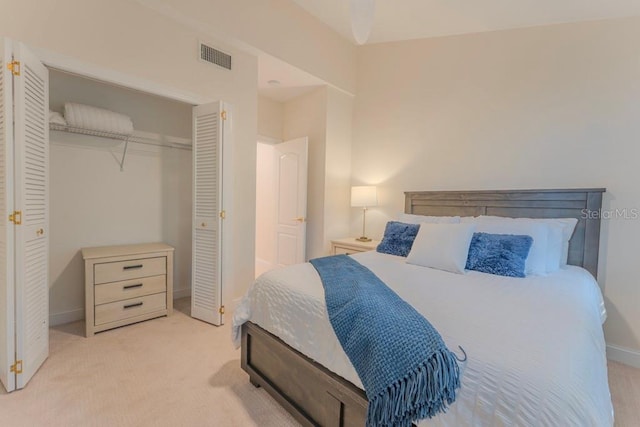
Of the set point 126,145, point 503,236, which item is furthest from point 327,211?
point 126,145

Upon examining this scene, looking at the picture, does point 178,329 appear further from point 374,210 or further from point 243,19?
point 243,19

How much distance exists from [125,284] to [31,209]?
3.45ft

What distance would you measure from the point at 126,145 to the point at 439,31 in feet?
11.4

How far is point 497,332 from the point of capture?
1.13 metres

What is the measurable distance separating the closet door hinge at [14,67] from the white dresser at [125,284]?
141cm

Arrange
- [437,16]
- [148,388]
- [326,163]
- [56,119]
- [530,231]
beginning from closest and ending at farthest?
[148,388], [530,231], [56,119], [437,16], [326,163]

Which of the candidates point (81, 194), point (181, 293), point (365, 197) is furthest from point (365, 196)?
point (81, 194)

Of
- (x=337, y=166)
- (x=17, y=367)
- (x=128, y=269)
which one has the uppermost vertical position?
(x=337, y=166)

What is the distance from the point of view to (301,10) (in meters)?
3.32

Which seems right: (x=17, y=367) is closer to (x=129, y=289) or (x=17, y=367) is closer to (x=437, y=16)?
(x=129, y=289)

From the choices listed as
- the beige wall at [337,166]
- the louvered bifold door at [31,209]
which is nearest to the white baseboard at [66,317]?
the louvered bifold door at [31,209]

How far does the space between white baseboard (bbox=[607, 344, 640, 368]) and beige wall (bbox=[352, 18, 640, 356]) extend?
32 mm

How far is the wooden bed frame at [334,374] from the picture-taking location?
4.41 ft

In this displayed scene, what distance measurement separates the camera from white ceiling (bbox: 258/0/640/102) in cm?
236
